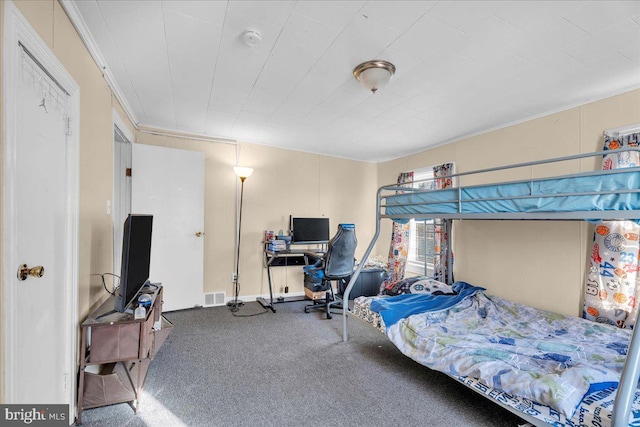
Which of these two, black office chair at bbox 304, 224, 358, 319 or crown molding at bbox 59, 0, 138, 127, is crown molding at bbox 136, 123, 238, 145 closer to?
crown molding at bbox 59, 0, 138, 127

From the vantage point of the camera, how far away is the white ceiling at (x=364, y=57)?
1.61m

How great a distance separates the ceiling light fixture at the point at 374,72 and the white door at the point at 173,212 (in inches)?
96.3

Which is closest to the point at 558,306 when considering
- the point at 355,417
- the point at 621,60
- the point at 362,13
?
the point at 621,60

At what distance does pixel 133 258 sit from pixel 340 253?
7.16 feet

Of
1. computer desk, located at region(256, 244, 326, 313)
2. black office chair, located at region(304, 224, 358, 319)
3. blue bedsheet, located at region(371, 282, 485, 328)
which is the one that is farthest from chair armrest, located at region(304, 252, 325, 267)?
blue bedsheet, located at region(371, 282, 485, 328)

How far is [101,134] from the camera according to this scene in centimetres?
223

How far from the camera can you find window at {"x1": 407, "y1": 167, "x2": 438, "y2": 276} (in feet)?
13.9

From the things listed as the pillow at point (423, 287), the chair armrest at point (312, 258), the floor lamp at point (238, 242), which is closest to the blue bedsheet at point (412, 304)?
the pillow at point (423, 287)

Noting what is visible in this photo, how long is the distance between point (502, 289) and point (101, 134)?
4.27 meters

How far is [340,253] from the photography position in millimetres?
3498

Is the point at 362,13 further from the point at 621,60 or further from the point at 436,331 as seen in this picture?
the point at 436,331

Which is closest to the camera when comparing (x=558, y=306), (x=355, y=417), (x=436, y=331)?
(x=355, y=417)
